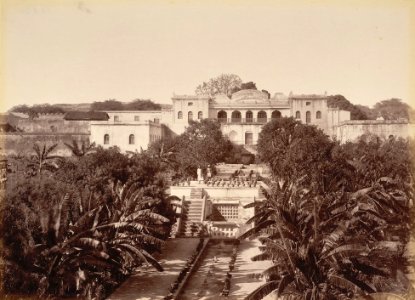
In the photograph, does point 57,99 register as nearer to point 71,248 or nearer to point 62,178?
point 62,178

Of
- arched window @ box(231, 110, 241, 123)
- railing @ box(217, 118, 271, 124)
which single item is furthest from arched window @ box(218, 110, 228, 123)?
arched window @ box(231, 110, 241, 123)

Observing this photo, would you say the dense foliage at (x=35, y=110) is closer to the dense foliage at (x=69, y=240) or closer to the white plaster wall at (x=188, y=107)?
the white plaster wall at (x=188, y=107)

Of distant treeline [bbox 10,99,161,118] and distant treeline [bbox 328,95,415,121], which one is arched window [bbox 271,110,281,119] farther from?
distant treeline [bbox 10,99,161,118]

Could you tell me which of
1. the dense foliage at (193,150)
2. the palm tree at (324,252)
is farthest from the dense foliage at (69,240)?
the dense foliage at (193,150)

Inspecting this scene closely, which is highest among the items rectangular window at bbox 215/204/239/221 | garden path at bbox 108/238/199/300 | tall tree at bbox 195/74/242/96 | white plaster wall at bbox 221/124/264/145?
tall tree at bbox 195/74/242/96

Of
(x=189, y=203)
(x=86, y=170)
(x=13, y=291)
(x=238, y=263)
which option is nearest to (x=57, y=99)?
(x=86, y=170)

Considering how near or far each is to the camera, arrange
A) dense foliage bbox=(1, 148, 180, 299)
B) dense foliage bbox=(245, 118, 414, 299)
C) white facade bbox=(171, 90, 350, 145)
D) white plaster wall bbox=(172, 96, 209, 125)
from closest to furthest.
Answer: dense foliage bbox=(245, 118, 414, 299) → dense foliage bbox=(1, 148, 180, 299) → white facade bbox=(171, 90, 350, 145) → white plaster wall bbox=(172, 96, 209, 125)

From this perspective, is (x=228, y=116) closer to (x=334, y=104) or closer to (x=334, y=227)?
(x=334, y=104)
